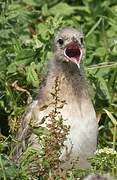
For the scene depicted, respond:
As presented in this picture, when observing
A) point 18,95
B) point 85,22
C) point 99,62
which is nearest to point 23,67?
point 18,95

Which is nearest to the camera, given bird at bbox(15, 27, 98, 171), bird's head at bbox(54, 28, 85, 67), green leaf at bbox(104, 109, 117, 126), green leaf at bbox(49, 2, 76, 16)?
bird at bbox(15, 27, 98, 171)

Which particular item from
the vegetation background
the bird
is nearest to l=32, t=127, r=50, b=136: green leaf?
the bird

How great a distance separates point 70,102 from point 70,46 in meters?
0.40

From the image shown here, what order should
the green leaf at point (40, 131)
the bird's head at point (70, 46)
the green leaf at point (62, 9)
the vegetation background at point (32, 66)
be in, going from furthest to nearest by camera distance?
the green leaf at point (62, 9) < the vegetation background at point (32, 66) < the bird's head at point (70, 46) < the green leaf at point (40, 131)

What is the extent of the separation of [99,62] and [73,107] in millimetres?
1490

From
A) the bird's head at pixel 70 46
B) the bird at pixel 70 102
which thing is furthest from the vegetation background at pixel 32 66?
the bird's head at pixel 70 46

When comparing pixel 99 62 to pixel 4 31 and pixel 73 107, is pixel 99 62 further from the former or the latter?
pixel 73 107

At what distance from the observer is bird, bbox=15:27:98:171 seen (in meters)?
6.11

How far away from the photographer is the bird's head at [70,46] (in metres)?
6.24

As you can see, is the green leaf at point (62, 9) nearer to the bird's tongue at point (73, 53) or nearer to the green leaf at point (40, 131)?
the bird's tongue at point (73, 53)

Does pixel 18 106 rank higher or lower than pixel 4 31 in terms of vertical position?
lower

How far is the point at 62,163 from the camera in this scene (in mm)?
5484

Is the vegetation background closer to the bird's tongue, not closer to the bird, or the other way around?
the bird

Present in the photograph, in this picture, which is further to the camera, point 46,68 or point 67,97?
point 46,68
